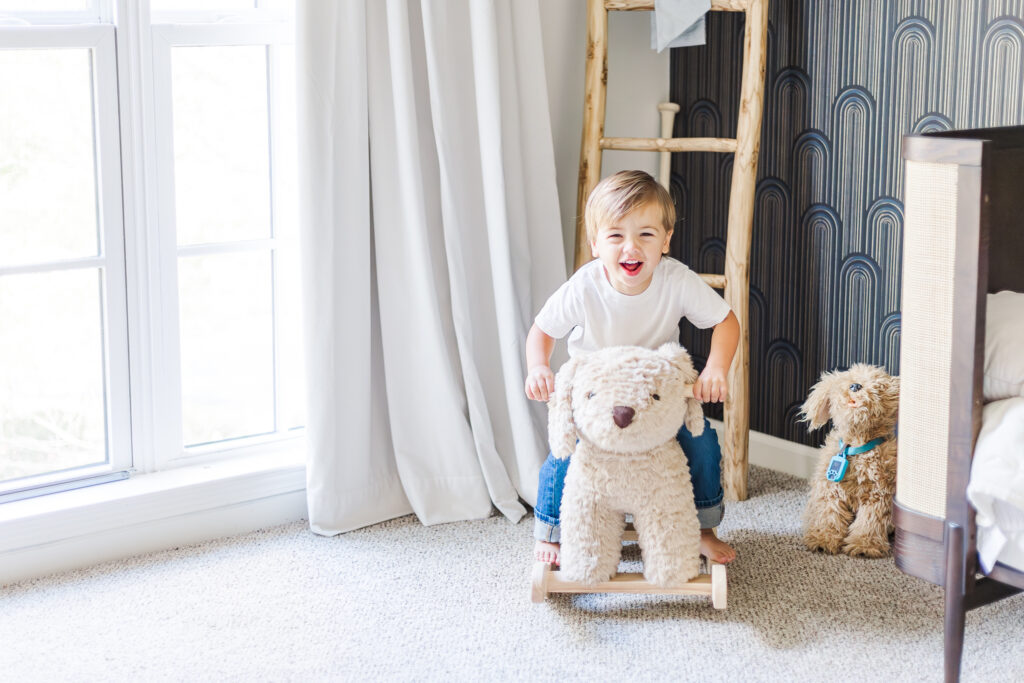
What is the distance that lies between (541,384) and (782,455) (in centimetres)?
95

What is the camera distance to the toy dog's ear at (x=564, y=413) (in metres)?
1.93

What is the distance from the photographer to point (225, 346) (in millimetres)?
2422

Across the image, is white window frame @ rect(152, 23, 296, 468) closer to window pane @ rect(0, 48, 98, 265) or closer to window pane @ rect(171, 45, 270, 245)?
window pane @ rect(171, 45, 270, 245)

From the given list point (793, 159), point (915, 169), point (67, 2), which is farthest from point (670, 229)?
point (67, 2)

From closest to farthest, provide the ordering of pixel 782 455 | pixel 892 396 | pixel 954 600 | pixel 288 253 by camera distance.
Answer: pixel 954 600 < pixel 892 396 < pixel 288 253 < pixel 782 455

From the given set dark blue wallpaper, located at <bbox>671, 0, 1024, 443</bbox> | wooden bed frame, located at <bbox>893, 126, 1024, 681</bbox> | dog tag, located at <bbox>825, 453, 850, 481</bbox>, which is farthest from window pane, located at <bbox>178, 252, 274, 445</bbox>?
wooden bed frame, located at <bbox>893, 126, 1024, 681</bbox>

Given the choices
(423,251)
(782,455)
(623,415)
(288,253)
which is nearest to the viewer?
(623,415)

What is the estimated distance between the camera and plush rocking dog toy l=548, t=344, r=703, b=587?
1.87 metres

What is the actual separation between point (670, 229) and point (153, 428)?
1.10m

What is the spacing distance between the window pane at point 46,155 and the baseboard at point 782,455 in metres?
1.58

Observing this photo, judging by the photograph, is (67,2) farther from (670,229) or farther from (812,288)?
(812,288)

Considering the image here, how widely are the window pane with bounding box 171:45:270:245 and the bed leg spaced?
1.49 meters

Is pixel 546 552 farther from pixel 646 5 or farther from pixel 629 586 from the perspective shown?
pixel 646 5

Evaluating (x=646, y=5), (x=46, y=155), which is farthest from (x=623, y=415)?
(x=46, y=155)
